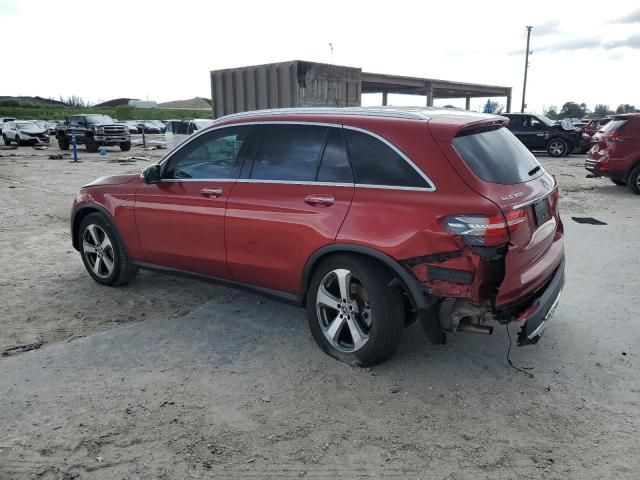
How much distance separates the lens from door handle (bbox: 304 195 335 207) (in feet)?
12.0

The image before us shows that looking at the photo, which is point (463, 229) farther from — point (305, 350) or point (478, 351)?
point (305, 350)

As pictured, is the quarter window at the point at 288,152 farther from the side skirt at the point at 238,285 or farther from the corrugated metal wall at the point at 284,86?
the corrugated metal wall at the point at 284,86

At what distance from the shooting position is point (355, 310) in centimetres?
367

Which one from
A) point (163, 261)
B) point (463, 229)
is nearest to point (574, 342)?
point (463, 229)

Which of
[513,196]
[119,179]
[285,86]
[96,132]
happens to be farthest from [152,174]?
[96,132]

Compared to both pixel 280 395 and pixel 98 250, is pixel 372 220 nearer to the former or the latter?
pixel 280 395

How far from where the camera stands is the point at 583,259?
6.39m

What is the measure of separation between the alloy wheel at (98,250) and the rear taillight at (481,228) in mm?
3507

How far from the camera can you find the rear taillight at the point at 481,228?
3.12 m

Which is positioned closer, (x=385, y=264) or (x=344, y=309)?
(x=385, y=264)

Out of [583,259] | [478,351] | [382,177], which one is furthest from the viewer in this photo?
[583,259]

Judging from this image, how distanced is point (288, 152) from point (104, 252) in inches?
97.0

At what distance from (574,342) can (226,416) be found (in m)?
2.66

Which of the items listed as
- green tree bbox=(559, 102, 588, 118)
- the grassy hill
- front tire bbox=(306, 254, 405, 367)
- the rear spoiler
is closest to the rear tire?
the rear spoiler
